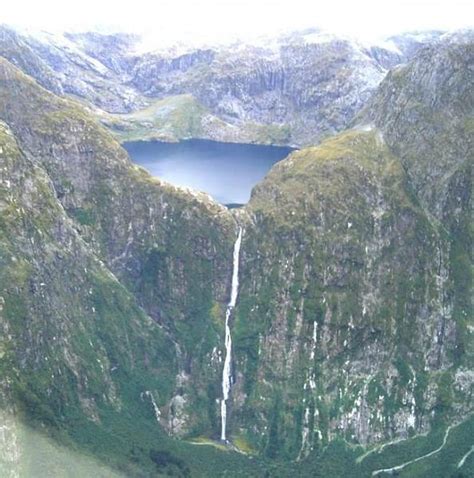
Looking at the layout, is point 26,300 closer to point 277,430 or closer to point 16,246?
point 16,246

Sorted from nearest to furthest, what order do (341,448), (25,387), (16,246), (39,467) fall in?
1. (39,467)
2. (25,387)
3. (16,246)
4. (341,448)

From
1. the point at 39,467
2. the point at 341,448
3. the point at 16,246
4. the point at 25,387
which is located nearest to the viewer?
the point at 39,467

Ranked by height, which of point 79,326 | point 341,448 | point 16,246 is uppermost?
point 16,246

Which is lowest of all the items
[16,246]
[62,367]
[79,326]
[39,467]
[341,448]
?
[39,467]

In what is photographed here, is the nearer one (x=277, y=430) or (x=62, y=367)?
(x=62, y=367)

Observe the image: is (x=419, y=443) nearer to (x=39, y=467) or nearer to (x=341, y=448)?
(x=341, y=448)

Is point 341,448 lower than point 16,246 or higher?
lower

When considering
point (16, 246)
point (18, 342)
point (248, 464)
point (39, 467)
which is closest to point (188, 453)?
point (248, 464)

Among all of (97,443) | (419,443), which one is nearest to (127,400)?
(97,443)

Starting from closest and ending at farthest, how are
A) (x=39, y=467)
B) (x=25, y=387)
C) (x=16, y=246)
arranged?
(x=39, y=467), (x=25, y=387), (x=16, y=246)
